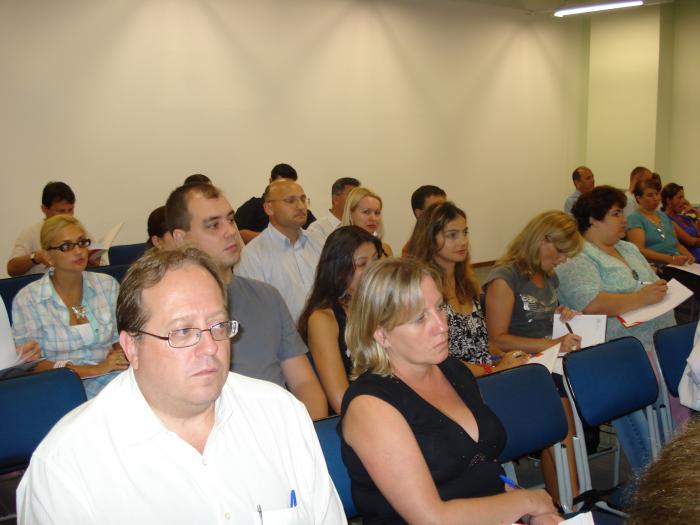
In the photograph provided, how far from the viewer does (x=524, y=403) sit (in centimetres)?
257

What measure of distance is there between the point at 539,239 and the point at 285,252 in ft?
5.30

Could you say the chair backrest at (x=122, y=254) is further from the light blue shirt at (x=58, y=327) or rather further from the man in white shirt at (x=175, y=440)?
the man in white shirt at (x=175, y=440)

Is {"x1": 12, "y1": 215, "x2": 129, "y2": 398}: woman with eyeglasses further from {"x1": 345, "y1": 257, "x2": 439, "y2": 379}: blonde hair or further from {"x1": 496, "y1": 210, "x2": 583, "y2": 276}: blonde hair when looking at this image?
{"x1": 496, "y1": 210, "x2": 583, "y2": 276}: blonde hair

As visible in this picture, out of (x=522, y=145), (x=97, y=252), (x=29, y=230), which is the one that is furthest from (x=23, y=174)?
(x=522, y=145)

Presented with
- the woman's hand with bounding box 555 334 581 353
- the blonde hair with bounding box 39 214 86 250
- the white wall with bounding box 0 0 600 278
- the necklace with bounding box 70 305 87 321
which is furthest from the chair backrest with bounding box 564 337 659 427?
the white wall with bounding box 0 0 600 278

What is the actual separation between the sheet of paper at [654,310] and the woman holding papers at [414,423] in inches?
73.6

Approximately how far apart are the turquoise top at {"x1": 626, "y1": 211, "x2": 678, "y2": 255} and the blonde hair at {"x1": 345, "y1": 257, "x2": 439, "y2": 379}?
16.7ft

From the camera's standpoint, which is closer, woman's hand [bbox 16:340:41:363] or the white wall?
woman's hand [bbox 16:340:41:363]

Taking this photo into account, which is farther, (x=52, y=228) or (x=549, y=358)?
(x=52, y=228)

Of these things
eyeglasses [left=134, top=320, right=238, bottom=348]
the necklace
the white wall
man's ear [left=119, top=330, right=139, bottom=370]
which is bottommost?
the necklace

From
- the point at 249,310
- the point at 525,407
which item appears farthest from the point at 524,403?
the point at 249,310

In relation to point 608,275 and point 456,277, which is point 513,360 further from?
point 608,275

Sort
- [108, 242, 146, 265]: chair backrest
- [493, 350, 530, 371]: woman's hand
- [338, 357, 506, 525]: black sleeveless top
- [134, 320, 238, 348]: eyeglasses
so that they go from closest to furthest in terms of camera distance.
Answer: [134, 320, 238, 348]: eyeglasses
[338, 357, 506, 525]: black sleeveless top
[493, 350, 530, 371]: woman's hand
[108, 242, 146, 265]: chair backrest

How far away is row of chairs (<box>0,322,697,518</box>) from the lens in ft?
8.06
